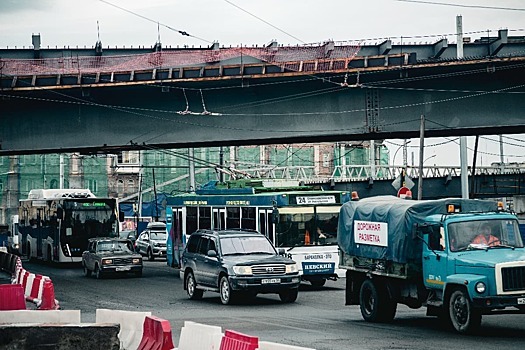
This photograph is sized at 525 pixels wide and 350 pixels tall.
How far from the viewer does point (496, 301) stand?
1773cm

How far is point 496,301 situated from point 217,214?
19683 millimetres

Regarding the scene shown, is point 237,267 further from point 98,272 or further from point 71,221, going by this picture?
point 71,221

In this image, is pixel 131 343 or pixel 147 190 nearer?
pixel 131 343

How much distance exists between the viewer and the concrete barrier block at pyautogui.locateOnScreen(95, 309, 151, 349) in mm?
16453

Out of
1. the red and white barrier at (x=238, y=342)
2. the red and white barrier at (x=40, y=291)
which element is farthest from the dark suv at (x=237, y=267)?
the red and white barrier at (x=238, y=342)

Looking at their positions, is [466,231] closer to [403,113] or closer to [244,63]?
[403,113]

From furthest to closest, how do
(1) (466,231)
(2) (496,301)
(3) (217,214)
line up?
(3) (217,214), (1) (466,231), (2) (496,301)

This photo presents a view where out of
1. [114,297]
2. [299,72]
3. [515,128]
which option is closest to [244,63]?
[299,72]

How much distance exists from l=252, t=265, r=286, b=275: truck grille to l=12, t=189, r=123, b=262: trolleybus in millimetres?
23623

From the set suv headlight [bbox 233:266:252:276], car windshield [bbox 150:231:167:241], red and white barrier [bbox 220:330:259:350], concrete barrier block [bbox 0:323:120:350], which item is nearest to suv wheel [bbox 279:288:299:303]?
suv headlight [bbox 233:266:252:276]

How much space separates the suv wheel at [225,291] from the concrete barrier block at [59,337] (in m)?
11.9

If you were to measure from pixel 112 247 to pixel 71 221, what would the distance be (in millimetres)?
8767

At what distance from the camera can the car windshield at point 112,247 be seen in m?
40.2

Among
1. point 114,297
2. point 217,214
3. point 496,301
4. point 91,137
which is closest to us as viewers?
point 496,301
